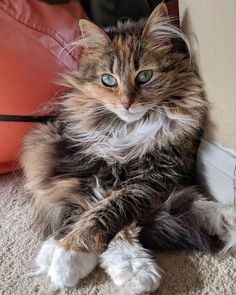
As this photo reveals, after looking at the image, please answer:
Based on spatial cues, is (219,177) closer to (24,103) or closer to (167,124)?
(167,124)

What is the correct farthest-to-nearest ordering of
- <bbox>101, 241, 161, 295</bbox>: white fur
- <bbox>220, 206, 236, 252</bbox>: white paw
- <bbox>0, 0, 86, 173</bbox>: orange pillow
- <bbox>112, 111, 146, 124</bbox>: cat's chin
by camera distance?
<bbox>0, 0, 86, 173</bbox>: orange pillow, <bbox>112, 111, 146, 124</bbox>: cat's chin, <bbox>220, 206, 236, 252</bbox>: white paw, <bbox>101, 241, 161, 295</bbox>: white fur

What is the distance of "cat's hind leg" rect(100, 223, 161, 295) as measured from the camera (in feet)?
3.31

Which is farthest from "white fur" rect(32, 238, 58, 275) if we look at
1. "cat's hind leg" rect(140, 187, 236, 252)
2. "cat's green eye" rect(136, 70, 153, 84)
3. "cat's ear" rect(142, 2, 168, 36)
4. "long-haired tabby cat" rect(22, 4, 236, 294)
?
"cat's ear" rect(142, 2, 168, 36)

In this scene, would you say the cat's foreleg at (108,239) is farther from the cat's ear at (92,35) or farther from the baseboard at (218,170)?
the cat's ear at (92,35)

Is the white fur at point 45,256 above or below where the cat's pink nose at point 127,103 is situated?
below

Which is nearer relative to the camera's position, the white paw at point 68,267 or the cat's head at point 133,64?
the white paw at point 68,267

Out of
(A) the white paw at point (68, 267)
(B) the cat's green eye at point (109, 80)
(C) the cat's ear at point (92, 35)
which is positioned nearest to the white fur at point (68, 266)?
(A) the white paw at point (68, 267)

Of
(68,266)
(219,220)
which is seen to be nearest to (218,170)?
(219,220)

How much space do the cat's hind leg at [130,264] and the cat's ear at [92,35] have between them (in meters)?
0.55

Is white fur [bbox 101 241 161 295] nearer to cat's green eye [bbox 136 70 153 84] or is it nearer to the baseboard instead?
the baseboard

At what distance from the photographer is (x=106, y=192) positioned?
1.24 metres

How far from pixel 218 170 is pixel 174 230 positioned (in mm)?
239

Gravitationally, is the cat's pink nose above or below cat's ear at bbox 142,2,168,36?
below

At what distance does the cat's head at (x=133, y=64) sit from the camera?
1.21 m
